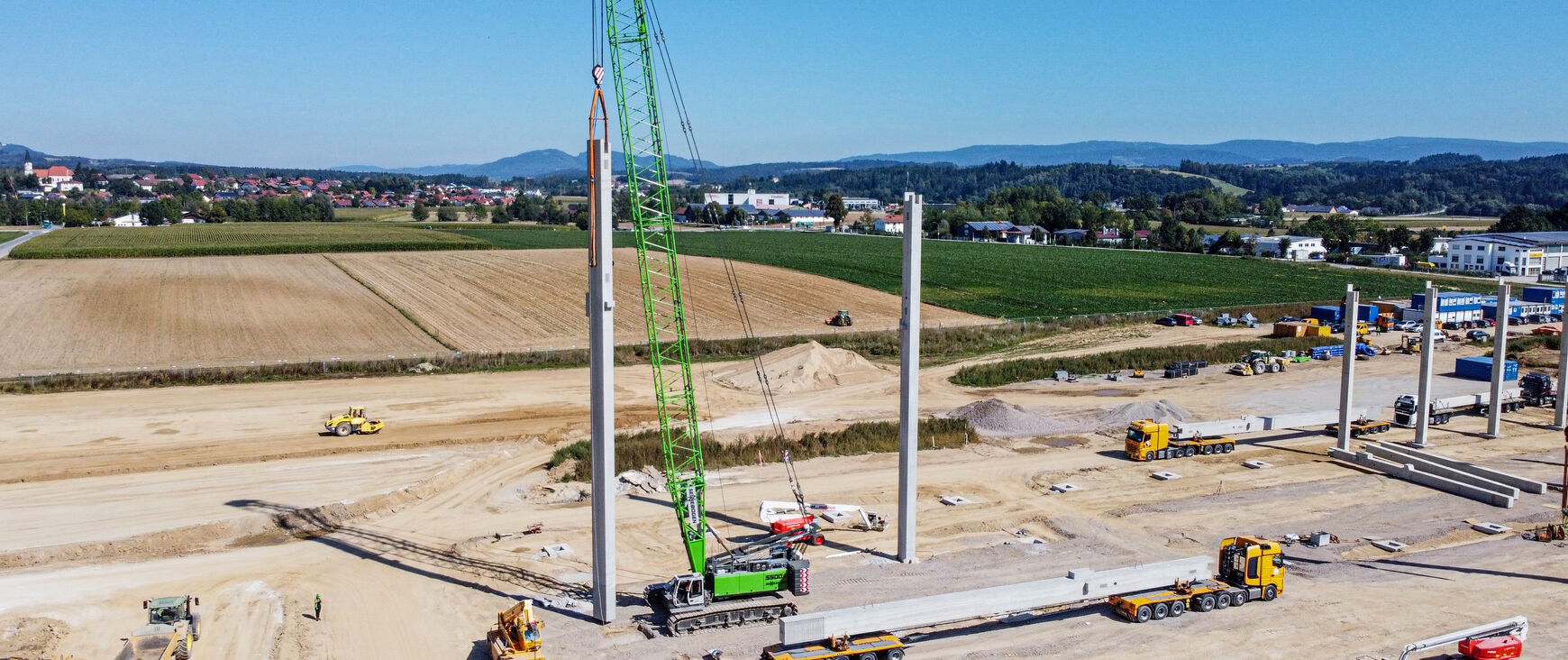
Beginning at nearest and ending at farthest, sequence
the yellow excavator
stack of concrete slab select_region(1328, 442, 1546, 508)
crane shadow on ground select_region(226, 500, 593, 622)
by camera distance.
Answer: the yellow excavator < crane shadow on ground select_region(226, 500, 593, 622) < stack of concrete slab select_region(1328, 442, 1546, 508)

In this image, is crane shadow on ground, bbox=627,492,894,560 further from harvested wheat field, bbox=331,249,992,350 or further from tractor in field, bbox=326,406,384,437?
harvested wheat field, bbox=331,249,992,350

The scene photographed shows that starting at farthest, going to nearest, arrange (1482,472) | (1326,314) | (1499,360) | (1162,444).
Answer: (1326,314) < (1499,360) < (1162,444) < (1482,472)

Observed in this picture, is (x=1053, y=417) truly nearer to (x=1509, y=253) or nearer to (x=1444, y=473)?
(x=1444, y=473)

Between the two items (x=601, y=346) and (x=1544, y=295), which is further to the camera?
(x=1544, y=295)

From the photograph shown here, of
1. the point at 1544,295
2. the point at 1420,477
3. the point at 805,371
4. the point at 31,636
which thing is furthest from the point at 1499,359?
the point at 31,636

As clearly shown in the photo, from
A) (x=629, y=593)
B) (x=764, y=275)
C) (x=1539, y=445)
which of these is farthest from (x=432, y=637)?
(x=764, y=275)

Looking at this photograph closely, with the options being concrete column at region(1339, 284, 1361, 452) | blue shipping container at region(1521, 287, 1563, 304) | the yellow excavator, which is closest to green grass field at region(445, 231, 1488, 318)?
blue shipping container at region(1521, 287, 1563, 304)
